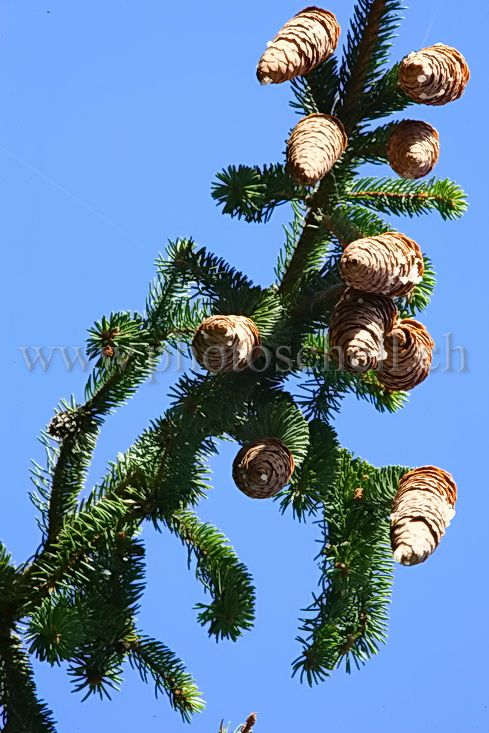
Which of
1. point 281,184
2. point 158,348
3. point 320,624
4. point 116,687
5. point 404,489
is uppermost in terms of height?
point 281,184

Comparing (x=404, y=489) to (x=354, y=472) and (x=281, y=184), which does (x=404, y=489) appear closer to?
(x=354, y=472)

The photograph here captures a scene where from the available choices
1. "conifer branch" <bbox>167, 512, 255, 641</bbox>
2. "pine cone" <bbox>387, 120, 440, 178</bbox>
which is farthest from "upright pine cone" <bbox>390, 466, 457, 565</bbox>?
"pine cone" <bbox>387, 120, 440, 178</bbox>

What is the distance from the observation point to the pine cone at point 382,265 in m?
0.97

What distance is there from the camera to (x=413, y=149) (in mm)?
1093

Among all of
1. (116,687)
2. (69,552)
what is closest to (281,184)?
(69,552)

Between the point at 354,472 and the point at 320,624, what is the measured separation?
21 centimetres

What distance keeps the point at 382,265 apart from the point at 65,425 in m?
0.51

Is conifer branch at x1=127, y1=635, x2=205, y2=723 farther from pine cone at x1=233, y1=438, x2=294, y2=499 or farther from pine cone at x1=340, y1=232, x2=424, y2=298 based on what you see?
pine cone at x1=340, y1=232, x2=424, y2=298

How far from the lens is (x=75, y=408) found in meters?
1.21

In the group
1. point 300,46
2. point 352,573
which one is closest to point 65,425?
point 352,573

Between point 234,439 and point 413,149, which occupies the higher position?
point 413,149

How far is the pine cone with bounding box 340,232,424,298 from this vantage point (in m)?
0.97

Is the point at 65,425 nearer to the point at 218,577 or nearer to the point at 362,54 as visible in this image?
the point at 218,577

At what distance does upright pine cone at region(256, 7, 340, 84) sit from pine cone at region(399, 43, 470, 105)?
0.11 metres
